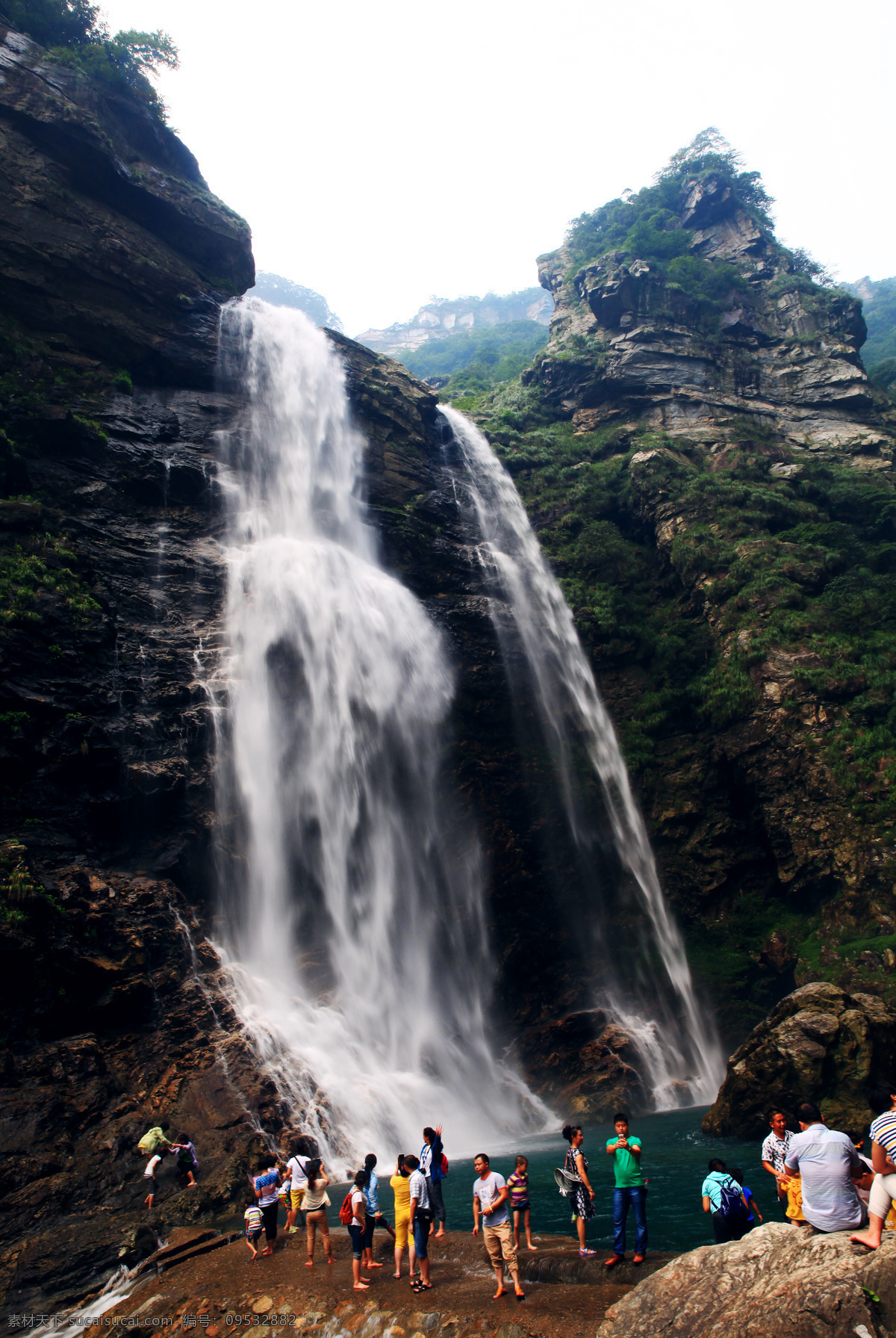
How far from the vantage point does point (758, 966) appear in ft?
58.3

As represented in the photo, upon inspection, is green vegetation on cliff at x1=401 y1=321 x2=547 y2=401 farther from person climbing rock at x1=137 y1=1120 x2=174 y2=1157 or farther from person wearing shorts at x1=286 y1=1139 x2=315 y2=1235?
person wearing shorts at x1=286 y1=1139 x2=315 y2=1235

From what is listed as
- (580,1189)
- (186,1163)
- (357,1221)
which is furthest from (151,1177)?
(580,1189)

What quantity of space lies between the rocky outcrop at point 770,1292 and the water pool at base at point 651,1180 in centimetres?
303

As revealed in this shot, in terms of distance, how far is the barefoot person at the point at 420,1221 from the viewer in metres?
6.00

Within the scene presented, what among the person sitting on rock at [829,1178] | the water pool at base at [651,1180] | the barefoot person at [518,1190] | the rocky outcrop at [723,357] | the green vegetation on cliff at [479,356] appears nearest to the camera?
the person sitting on rock at [829,1178]

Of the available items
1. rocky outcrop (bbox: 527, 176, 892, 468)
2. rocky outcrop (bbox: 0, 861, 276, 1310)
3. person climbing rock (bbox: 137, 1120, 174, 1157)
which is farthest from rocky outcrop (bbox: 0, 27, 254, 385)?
person climbing rock (bbox: 137, 1120, 174, 1157)

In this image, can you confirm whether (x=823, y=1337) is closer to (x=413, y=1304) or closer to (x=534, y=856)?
(x=413, y=1304)

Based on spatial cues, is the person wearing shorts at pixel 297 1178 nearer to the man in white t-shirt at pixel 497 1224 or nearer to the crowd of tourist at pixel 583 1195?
the crowd of tourist at pixel 583 1195

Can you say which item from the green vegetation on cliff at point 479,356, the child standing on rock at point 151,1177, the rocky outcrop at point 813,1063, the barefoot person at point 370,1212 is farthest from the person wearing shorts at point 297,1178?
the green vegetation on cliff at point 479,356

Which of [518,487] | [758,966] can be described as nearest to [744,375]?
[518,487]

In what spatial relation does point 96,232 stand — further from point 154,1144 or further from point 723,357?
point 723,357

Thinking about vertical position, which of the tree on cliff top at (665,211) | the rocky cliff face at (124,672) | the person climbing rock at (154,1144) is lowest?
the person climbing rock at (154,1144)

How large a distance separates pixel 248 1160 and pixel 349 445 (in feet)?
69.0

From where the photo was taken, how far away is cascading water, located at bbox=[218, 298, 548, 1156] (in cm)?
1365
